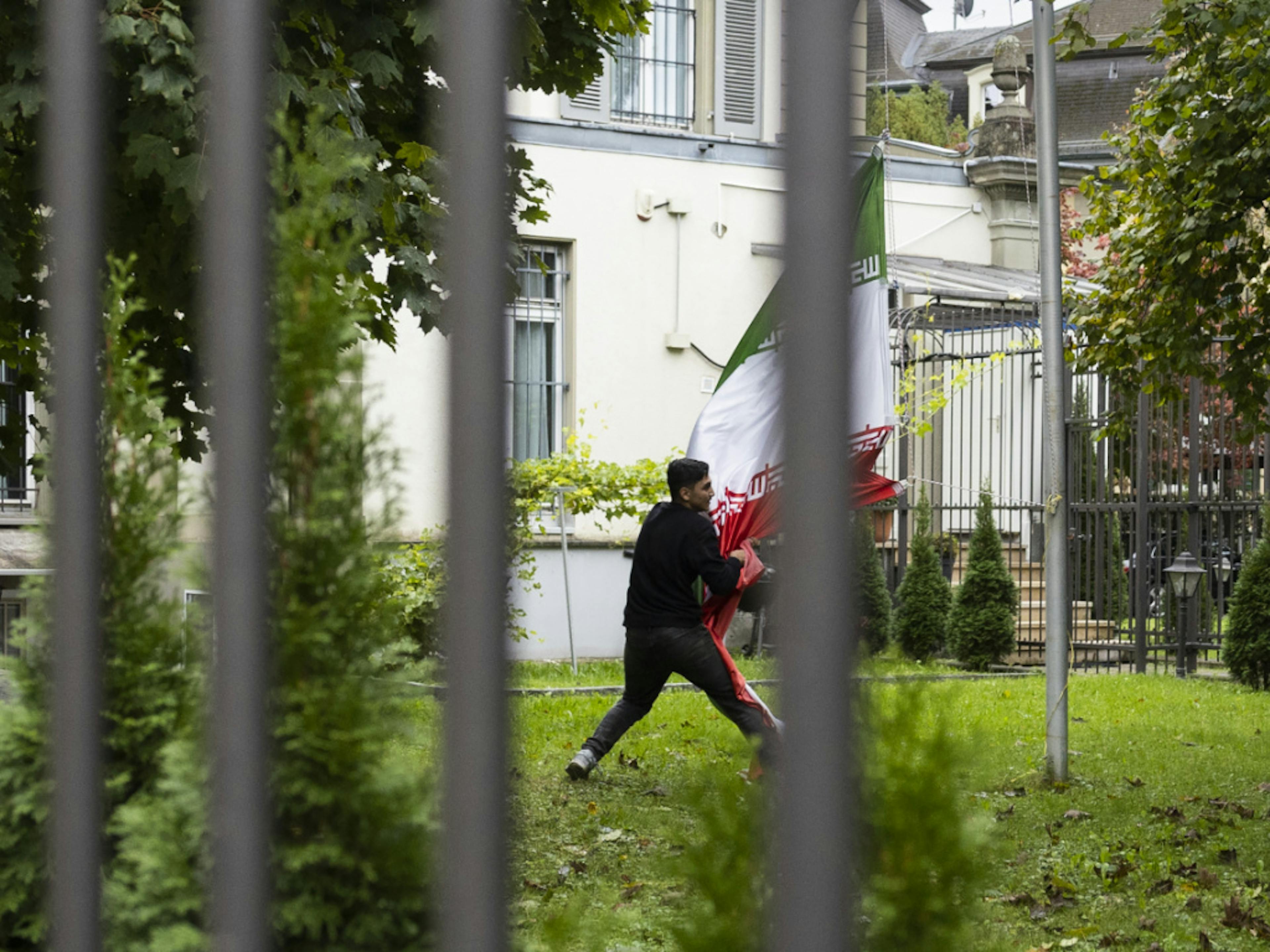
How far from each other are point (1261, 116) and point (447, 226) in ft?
19.6

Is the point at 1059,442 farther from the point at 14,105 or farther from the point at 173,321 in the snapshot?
the point at 173,321

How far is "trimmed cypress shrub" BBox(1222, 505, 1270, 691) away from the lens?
1127 centimetres

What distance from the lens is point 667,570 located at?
271 inches

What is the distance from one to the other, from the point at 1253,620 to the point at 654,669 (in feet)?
20.3

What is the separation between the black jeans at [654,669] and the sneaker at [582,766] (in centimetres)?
3

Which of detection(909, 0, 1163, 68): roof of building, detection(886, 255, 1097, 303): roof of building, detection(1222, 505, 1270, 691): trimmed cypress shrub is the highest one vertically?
detection(909, 0, 1163, 68): roof of building

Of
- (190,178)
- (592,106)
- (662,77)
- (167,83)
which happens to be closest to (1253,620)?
(592,106)

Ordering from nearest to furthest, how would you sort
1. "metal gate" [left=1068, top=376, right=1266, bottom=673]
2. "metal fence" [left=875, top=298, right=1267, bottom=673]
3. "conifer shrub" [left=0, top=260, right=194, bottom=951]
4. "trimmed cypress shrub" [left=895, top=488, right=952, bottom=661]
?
"conifer shrub" [left=0, top=260, right=194, bottom=951] < "metal gate" [left=1068, top=376, right=1266, bottom=673] < "metal fence" [left=875, top=298, right=1267, bottom=673] < "trimmed cypress shrub" [left=895, top=488, right=952, bottom=661]

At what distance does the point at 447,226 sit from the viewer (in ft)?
2.37

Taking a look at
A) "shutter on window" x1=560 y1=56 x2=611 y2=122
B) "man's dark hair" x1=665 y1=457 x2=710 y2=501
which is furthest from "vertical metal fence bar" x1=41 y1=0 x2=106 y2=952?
"shutter on window" x1=560 y1=56 x2=611 y2=122

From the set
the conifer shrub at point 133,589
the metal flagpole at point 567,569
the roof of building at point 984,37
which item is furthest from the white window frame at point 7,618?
the roof of building at point 984,37

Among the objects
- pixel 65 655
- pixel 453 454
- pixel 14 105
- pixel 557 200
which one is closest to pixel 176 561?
pixel 65 655

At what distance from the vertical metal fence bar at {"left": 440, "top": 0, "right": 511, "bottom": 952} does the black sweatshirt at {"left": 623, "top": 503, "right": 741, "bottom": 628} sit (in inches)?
235

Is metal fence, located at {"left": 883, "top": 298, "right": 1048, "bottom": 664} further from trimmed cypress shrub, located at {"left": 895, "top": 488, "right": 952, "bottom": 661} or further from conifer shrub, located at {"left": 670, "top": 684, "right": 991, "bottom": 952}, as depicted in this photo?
conifer shrub, located at {"left": 670, "top": 684, "right": 991, "bottom": 952}
